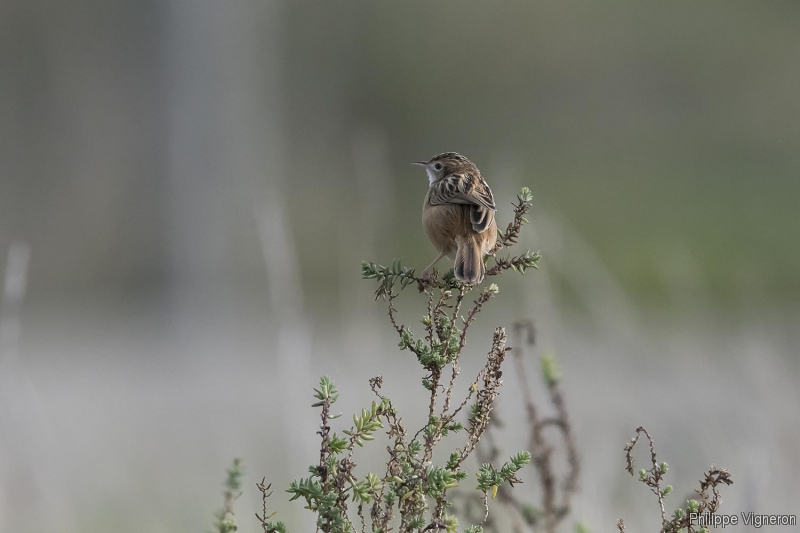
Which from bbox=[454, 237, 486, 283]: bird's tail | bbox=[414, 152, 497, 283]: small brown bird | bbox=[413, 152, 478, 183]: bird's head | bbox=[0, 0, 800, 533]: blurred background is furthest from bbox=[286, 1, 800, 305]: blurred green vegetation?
bbox=[454, 237, 486, 283]: bird's tail

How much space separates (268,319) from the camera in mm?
18797

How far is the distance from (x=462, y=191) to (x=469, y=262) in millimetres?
878

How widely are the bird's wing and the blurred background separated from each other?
1684 mm

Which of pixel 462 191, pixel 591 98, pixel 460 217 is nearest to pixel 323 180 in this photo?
pixel 591 98

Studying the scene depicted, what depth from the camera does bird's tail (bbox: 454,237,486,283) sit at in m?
3.11

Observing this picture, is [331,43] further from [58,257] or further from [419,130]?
[58,257]

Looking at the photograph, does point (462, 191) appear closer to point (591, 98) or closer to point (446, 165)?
point (446, 165)

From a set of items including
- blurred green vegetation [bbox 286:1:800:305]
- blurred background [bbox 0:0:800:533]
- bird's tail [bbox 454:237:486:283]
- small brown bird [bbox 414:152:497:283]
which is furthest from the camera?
blurred green vegetation [bbox 286:1:800:305]

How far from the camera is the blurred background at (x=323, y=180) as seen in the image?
11.4 m

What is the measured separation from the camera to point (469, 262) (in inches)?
133

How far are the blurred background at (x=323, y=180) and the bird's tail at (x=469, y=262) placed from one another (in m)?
2.41

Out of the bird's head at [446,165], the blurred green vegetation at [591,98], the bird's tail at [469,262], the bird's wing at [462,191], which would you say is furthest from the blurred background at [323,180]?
the bird's tail at [469,262]

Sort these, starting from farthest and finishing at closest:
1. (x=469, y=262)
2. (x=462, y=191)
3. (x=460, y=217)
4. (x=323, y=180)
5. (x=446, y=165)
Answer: (x=323, y=180) → (x=446, y=165) → (x=462, y=191) → (x=460, y=217) → (x=469, y=262)

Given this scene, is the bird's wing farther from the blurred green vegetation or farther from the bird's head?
the blurred green vegetation
